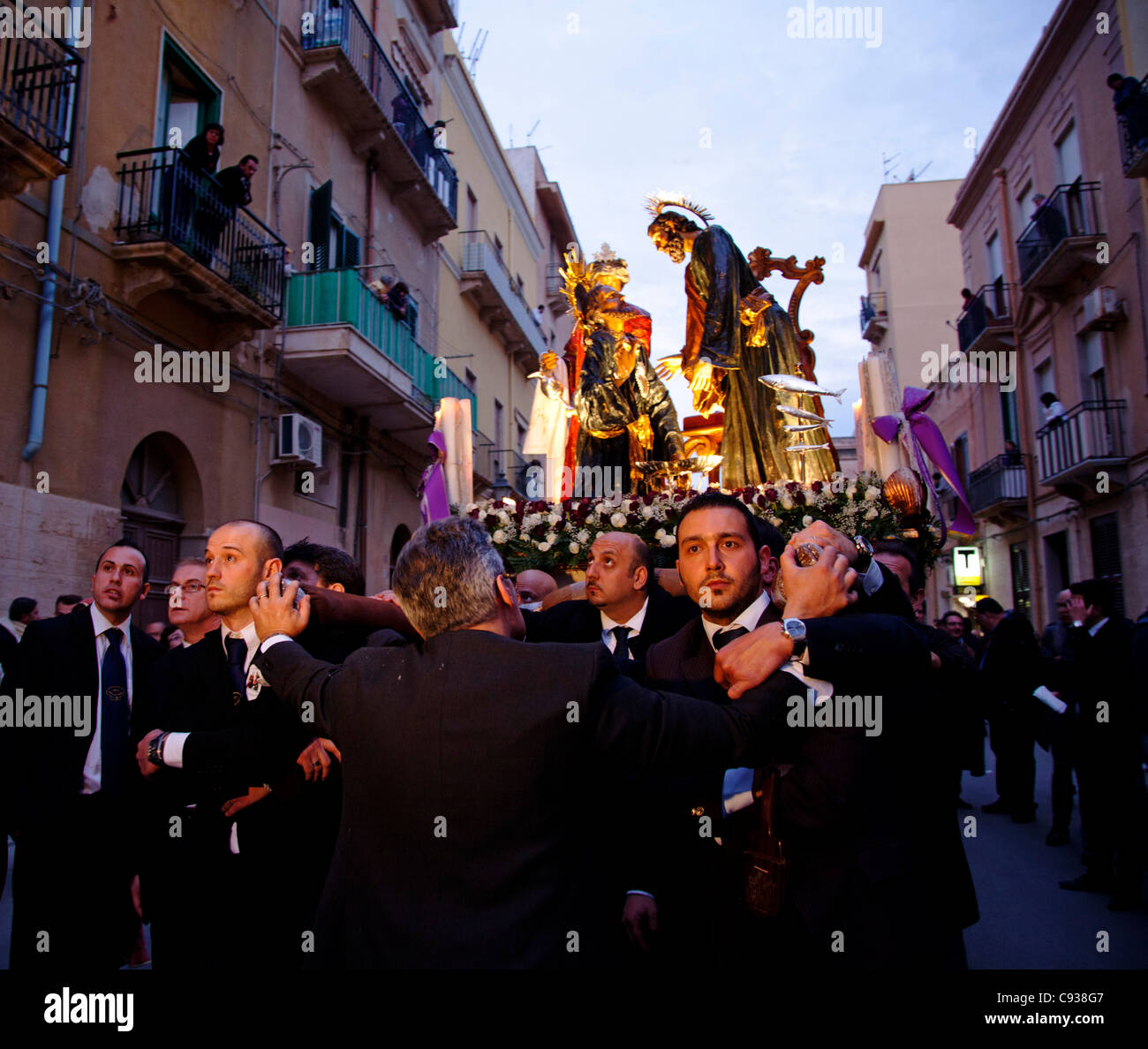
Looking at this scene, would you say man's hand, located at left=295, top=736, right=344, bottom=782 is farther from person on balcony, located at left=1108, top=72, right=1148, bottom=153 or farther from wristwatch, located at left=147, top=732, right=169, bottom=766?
person on balcony, located at left=1108, top=72, right=1148, bottom=153

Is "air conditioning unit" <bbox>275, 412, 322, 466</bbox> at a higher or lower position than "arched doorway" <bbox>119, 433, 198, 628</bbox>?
higher

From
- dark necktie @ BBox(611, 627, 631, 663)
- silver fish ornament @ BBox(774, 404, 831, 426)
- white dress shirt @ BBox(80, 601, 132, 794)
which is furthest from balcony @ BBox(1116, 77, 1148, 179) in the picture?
white dress shirt @ BBox(80, 601, 132, 794)

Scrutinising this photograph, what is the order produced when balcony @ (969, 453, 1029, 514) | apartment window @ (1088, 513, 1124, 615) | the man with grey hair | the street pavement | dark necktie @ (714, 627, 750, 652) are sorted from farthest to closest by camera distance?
1. balcony @ (969, 453, 1029, 514)
2. apartment window @ (1088, 513, 1124, 615)
3. the street pavement
4. dark necktie @ (714, 627, 750, 652)
5. the man with grey hair

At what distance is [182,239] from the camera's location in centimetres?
863

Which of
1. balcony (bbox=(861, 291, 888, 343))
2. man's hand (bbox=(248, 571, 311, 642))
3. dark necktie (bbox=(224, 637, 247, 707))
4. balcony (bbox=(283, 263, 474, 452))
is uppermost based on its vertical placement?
balcony (bbox=(861, 291, 888, 343))

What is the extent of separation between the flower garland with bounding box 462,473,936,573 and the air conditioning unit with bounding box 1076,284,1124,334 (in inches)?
432

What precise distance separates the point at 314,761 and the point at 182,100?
10025 mm

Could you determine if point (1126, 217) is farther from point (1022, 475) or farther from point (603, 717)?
point (603, 717)

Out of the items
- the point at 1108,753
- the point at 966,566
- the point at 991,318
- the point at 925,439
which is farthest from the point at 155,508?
the point at 991,318

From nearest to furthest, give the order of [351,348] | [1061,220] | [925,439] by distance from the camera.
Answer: [925,439]
[351,348]
[1061,220]

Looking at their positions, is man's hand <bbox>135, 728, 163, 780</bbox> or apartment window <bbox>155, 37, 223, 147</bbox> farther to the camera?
apartment window <bbox>155, 37, 223, 147</bbox>

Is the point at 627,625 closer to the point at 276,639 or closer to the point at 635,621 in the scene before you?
the point at 635,621

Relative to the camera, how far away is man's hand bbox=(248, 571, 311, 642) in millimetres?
2137
